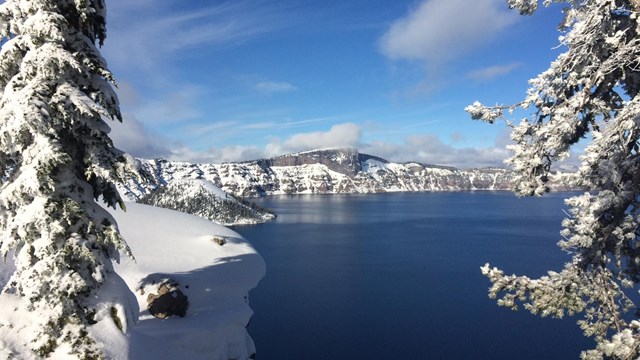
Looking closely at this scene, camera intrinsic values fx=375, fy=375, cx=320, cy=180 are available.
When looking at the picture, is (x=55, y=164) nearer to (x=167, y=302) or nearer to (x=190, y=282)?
(x=167, y=302)

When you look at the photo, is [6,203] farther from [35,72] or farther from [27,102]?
[35,72]

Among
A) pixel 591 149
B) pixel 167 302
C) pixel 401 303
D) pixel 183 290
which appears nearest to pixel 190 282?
pixel 183 290

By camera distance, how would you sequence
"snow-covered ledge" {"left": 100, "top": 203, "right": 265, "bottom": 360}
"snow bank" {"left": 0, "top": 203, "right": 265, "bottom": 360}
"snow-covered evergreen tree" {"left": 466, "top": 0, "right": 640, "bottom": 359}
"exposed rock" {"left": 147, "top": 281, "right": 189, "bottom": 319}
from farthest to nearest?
"exposed rock" {"left": 147, "top": 281, "right": 189, "bottom": 319} → "snow-covered ledge" {"left": 100, "top": 203, "right": 265, "bottom": 360} → "snow bank" {"left": 0, "top": 203, "right": 265, "bottom": 360} → "snow-covered evergreen tree" {"left": 466, "top": 0, "right": 640, "bottom": 359}

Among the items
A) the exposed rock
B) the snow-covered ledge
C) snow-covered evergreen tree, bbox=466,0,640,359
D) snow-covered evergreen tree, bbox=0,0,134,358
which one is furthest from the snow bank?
snow-covered evergreen tree, bbox=466,0,640,359

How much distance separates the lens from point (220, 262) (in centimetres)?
2923

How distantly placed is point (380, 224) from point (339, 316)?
11309 centimetres

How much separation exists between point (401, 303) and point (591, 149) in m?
60.3

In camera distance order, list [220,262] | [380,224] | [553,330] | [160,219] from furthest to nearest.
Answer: [380,224]
[553,330]
[160,219]
[220,262]

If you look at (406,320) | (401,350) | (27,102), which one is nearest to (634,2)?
(27,102)

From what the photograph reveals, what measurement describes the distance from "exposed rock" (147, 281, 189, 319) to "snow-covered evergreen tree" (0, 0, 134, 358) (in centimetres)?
1177

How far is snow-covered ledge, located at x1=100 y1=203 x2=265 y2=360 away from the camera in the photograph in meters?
17.0

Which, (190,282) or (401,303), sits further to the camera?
(401,303)

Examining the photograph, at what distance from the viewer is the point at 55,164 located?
9.36 m

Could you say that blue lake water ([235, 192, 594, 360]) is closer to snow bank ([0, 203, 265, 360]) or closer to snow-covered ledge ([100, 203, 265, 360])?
snow-covered ledge ([100, 203, 265, 360])
